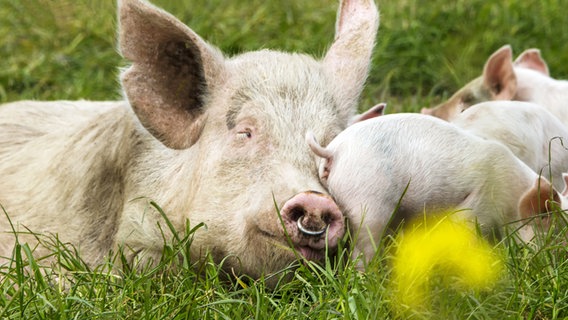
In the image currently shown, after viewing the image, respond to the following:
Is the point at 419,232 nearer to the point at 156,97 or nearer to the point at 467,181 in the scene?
the point at 467,181

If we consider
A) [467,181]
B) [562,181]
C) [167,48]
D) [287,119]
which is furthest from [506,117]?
[167,48]

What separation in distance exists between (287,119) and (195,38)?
0.50 metres

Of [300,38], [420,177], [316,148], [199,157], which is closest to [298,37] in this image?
[300,38]

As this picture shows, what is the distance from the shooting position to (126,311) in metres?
3.40

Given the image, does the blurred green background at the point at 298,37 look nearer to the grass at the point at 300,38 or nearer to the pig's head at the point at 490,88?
→ the grass at the point at 300,38

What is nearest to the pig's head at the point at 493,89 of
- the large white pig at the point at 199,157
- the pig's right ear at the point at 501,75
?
the pig's right ear at the point at 501,75

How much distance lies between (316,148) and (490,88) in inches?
79.1

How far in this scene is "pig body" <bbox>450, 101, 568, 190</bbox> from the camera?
4.54 meters

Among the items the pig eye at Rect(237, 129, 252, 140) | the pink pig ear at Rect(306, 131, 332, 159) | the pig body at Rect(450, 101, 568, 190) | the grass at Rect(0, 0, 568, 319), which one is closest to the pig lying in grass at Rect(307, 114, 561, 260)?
Answer: the pink pig ear at Rect(306, 131, 332, 159)

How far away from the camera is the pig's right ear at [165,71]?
13.4 ft

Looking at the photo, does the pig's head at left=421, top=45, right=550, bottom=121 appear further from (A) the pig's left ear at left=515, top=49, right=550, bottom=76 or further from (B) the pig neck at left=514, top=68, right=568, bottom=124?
(A) the pig's left ear at left=515, top=49, right=550, bottom=76

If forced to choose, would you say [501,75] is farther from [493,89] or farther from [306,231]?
[306,231]

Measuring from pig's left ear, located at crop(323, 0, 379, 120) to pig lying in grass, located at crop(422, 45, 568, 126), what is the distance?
0.80m

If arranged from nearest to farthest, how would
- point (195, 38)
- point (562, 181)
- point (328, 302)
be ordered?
1. point (328, 302)
2. point (195, 38)
3. point (562, 181)
